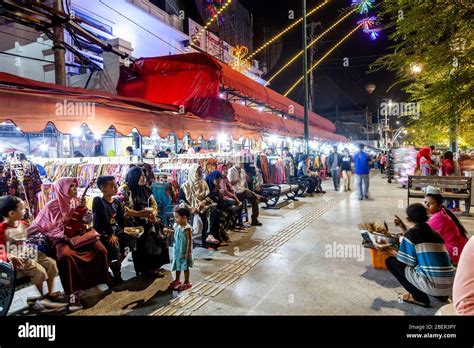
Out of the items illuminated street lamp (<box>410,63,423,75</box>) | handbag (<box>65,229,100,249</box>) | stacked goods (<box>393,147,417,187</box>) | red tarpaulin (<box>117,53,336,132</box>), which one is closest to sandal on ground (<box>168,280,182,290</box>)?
handbag (<box>65,229,100,249</box>)

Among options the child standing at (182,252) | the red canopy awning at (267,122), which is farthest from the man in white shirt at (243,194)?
the child standing at (182,252)

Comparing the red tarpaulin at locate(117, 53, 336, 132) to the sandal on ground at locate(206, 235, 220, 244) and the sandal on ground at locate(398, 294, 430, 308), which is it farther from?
the sandal on ground at locate(398, 294, 430, 308)

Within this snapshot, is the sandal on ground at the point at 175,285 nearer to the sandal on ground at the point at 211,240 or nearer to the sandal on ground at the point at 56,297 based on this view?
the sandal on ground at the point at 56,297

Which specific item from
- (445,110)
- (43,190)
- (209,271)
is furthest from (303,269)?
(43,190)

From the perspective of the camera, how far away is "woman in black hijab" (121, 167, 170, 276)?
4707 millimetres

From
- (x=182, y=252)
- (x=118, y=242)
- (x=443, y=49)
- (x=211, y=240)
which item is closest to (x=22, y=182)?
(x=118, y=242)

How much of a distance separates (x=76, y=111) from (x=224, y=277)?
3.68m

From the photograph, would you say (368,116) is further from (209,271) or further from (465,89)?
(209,271)

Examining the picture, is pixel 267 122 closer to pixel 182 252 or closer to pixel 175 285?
pixel 182 252

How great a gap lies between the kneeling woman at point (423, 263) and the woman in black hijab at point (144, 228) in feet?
11.5

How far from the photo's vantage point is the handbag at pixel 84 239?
386 cm

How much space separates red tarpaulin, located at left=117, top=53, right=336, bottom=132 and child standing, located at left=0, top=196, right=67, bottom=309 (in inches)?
211

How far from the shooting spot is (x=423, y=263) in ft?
11.4
